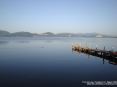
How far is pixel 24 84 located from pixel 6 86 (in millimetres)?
2556

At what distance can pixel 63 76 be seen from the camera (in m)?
29.9

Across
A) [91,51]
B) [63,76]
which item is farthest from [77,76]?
[91,51]

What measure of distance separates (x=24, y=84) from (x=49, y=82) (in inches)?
150

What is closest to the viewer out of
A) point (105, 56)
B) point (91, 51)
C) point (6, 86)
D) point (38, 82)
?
point (6, 86)

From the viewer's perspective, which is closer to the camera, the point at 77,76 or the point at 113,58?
the point at 77,76

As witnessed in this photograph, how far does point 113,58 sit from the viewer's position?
149 ft

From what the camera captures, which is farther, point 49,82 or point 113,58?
point 113,58

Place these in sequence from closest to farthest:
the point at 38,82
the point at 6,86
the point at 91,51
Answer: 1. the point at 6,86
2. the point at 38,82
3. the point at 91,51

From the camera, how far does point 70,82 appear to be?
26.4m

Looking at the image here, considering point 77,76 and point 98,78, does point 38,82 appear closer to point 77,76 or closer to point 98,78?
point 77,76

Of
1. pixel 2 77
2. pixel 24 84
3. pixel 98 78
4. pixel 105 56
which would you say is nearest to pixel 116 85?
pixel 98 78

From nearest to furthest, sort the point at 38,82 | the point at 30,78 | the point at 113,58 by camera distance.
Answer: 1. the point at 38,82
2. the point at 30,78
3. the point at 113,58

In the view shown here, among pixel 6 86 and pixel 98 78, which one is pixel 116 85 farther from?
pixel 6 86

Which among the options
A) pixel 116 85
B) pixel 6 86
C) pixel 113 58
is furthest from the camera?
pixel 113 58
